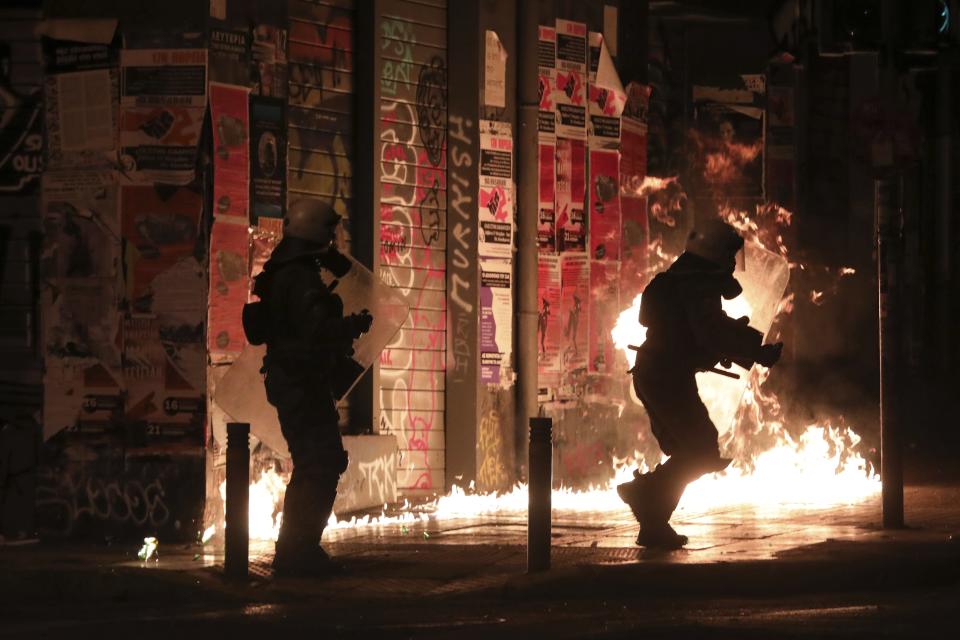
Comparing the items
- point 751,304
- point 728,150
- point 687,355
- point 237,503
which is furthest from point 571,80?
point 237,503

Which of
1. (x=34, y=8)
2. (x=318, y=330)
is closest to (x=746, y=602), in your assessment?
(x=318, y=330)

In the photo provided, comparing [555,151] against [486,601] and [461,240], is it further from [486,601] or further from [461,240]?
[486,601]

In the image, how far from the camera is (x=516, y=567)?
9.49 meters

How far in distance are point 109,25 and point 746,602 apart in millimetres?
5566

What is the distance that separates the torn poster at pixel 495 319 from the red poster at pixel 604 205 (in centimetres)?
132

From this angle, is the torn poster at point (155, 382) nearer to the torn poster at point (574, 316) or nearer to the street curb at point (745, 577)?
the street curb at point (745, 577)

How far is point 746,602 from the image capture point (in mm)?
8414

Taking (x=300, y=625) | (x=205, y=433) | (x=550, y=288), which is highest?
(x=550, y=288)

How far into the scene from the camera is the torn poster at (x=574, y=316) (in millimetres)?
15500

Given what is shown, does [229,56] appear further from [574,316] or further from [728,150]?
[728,150]

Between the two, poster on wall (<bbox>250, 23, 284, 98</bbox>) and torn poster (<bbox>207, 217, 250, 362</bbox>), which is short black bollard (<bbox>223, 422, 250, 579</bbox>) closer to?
torn poster (<bbox>207, 217, 250, 362</bbox>)

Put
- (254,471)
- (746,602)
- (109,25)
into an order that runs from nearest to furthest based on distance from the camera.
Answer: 1. (746,602)
2. (109,25)
3. (254,471)

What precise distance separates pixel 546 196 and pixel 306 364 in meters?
6.26

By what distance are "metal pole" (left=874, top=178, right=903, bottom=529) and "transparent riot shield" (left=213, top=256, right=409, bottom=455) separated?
2954mm
